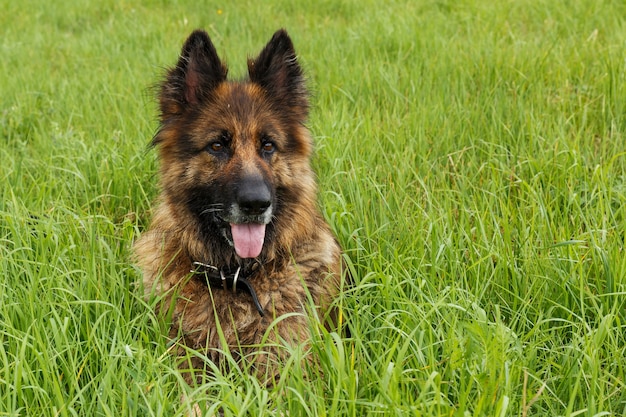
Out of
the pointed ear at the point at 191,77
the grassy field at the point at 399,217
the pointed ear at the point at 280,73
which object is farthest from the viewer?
the pointed ear at the point at 280,73

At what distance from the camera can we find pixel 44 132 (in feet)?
16.1

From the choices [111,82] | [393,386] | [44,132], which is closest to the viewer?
[393,386]

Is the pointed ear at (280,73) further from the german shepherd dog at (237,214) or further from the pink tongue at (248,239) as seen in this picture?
the pink tongue at (248,239)

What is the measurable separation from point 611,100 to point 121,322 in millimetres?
3969

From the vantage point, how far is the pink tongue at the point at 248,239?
2.89 meters

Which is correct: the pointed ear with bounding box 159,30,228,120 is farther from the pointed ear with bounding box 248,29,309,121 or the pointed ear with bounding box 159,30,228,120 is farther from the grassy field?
the grassy field

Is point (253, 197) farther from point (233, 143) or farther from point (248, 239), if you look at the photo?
point (233, 143)

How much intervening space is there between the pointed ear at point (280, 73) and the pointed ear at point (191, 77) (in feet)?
0.74

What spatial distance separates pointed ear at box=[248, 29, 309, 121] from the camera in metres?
3.25

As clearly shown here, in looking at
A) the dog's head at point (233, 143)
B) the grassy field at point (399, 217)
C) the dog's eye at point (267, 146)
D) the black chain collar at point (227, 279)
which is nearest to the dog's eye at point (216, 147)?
the dog's head at point (233, 143)

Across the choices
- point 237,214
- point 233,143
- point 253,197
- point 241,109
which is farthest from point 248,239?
point 241,109

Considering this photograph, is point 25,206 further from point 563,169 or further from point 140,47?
point 140,47

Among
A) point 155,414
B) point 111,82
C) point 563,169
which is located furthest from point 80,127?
point 563,169

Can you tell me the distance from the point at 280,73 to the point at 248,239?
1.00 m
